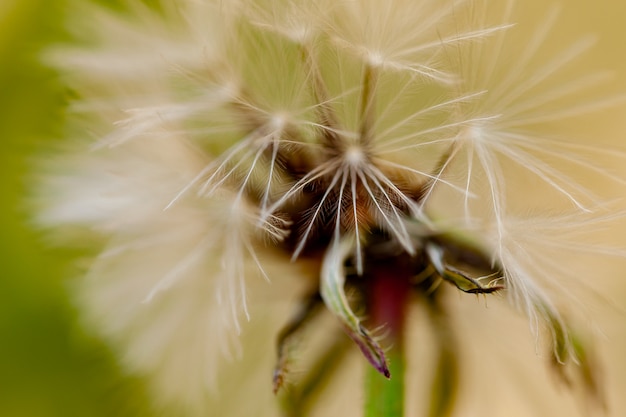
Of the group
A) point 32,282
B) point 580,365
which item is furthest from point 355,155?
point 32,282

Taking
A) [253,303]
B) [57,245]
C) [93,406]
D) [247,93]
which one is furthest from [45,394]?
A: [247,93]

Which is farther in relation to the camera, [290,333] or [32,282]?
[32,282]

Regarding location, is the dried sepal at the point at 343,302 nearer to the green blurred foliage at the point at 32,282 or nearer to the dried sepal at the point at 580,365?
the dried sepal at the point at 580,365

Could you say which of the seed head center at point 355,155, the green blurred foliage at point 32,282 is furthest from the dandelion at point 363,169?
the green blurred foliage at point 32,282

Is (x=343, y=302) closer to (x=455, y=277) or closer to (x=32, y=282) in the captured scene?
(x=455, y=277)

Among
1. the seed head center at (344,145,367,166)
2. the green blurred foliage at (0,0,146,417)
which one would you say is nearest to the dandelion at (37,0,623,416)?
the seed head center at (344,145,367,166)

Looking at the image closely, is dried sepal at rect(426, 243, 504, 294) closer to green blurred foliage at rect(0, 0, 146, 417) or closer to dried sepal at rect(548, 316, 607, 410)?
dried sepal at rect(548, 316, 607, 410)
